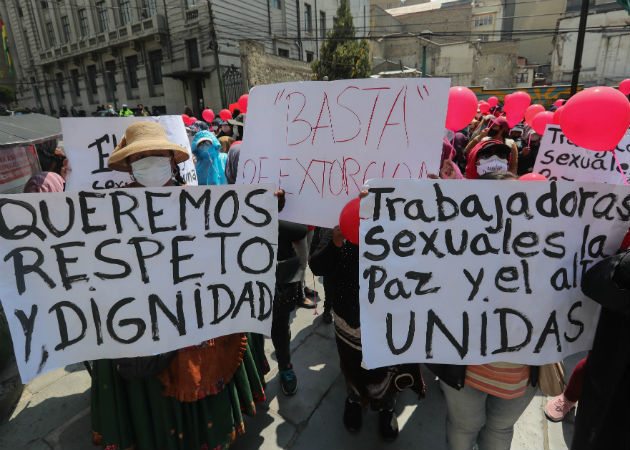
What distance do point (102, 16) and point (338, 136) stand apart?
33.9 metres

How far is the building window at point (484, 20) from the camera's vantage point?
33.9 meters

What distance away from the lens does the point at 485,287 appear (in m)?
1.33

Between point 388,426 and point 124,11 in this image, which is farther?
point 124,11

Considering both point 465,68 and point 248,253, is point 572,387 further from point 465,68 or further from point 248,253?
point 465,68

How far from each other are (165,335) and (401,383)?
1244mm

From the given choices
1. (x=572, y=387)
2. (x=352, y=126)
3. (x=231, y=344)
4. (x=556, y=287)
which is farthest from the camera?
(x=572, y=387)

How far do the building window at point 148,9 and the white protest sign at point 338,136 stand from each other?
28077mm

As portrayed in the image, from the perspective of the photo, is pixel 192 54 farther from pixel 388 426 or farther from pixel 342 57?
pixel 388 426

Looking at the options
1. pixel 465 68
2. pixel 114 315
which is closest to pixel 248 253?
pixel 114 315

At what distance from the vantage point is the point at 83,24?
28.5 metres

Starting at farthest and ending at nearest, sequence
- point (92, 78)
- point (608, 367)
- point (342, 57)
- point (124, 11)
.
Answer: point (92, 78)
point (124, 11)
point (342, 57)
point (608, 367)

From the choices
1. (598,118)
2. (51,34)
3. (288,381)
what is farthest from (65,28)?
(598,118)

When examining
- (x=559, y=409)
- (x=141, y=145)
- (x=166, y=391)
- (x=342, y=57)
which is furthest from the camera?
(x=342, y=57)

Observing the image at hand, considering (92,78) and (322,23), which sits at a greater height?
(322,23)
